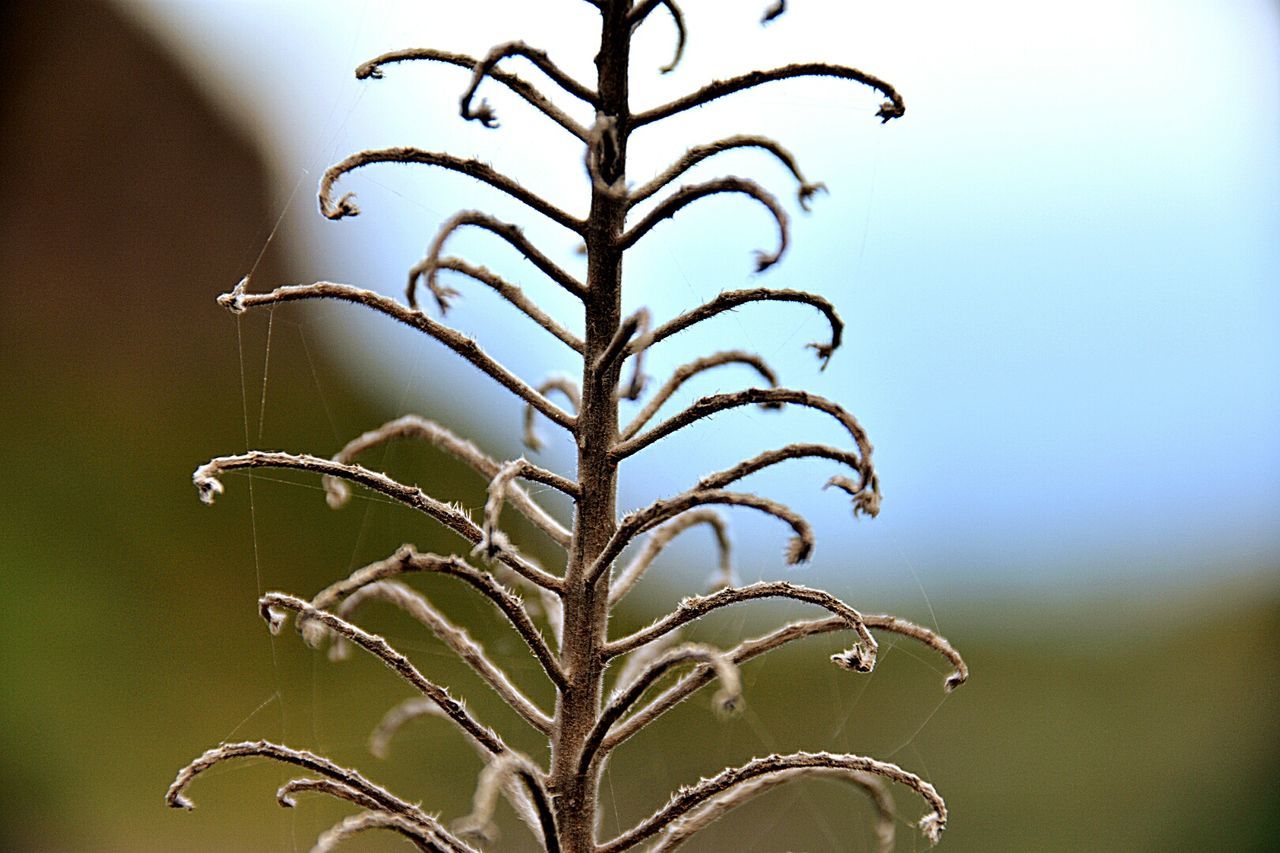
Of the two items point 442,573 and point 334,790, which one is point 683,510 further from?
point 334,790

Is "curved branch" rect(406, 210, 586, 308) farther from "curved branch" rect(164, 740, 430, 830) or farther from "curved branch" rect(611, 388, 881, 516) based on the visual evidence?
"curved branch" rect(164, 740, 430, 830)

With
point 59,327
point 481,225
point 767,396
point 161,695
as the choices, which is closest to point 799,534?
point 767,396

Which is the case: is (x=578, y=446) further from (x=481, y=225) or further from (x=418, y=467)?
(x=418, y=467)

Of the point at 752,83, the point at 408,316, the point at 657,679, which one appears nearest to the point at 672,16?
the point at 752,83

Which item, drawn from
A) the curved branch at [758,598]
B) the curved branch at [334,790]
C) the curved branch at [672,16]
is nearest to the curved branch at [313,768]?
the curved branch at [334,790]

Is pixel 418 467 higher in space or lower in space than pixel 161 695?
higher

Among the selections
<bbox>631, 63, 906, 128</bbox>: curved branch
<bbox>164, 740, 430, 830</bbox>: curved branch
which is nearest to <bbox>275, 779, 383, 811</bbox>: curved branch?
<bbox>164, 740, 430, 830</bbox>: curved branch

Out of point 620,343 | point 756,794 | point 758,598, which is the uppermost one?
point 620,343
